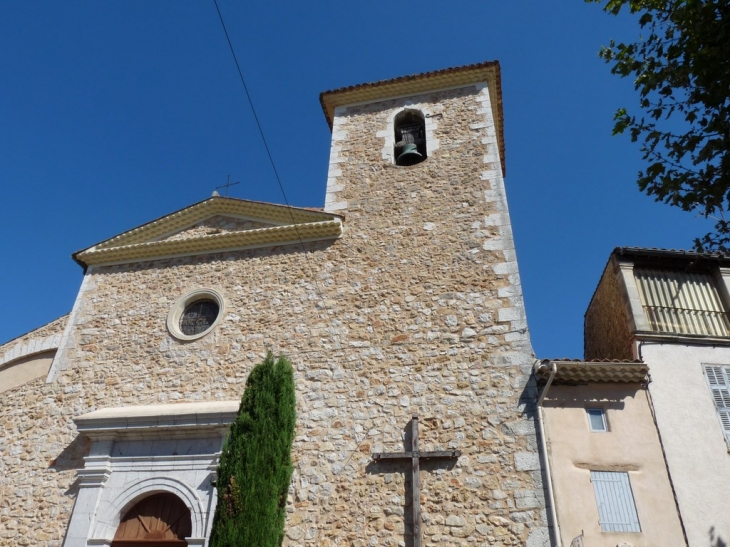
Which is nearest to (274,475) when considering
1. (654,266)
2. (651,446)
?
(651,446)

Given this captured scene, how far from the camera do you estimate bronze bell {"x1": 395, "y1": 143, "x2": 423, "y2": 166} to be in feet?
33.1

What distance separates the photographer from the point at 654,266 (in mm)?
8477

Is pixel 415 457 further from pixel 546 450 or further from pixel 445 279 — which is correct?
pixel 445 279

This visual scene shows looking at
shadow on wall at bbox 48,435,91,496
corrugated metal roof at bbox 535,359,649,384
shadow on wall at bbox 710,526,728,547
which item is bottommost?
shadow on wall at bbox 710,526,728,547

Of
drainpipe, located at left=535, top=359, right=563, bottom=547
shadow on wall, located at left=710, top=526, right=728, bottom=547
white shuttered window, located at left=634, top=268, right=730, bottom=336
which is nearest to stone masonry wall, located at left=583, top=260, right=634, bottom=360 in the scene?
white shuttered window, located at left=634, top=268, right=730, bottom=336

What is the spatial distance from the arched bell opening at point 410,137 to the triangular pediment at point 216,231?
6.44 ft

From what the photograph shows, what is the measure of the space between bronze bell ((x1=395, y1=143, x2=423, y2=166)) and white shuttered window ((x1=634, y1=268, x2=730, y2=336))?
13.4 feet

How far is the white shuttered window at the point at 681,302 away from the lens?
7832mm

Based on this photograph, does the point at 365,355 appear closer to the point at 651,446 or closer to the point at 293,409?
the point at 293,409

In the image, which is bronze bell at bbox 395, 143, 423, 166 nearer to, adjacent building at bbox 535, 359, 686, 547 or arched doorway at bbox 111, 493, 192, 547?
adjacent building at bbox 535, 359, 686, 547

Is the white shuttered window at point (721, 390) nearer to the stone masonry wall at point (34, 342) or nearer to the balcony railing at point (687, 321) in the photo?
the balcony railing at point (687, 321)

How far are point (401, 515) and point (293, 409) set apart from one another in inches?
72.0

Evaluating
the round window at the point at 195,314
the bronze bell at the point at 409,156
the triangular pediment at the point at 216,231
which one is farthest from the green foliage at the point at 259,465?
the bronze bell at the point at 409,156

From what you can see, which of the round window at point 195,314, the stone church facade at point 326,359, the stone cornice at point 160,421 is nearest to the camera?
the stone church facade at point 326,359
